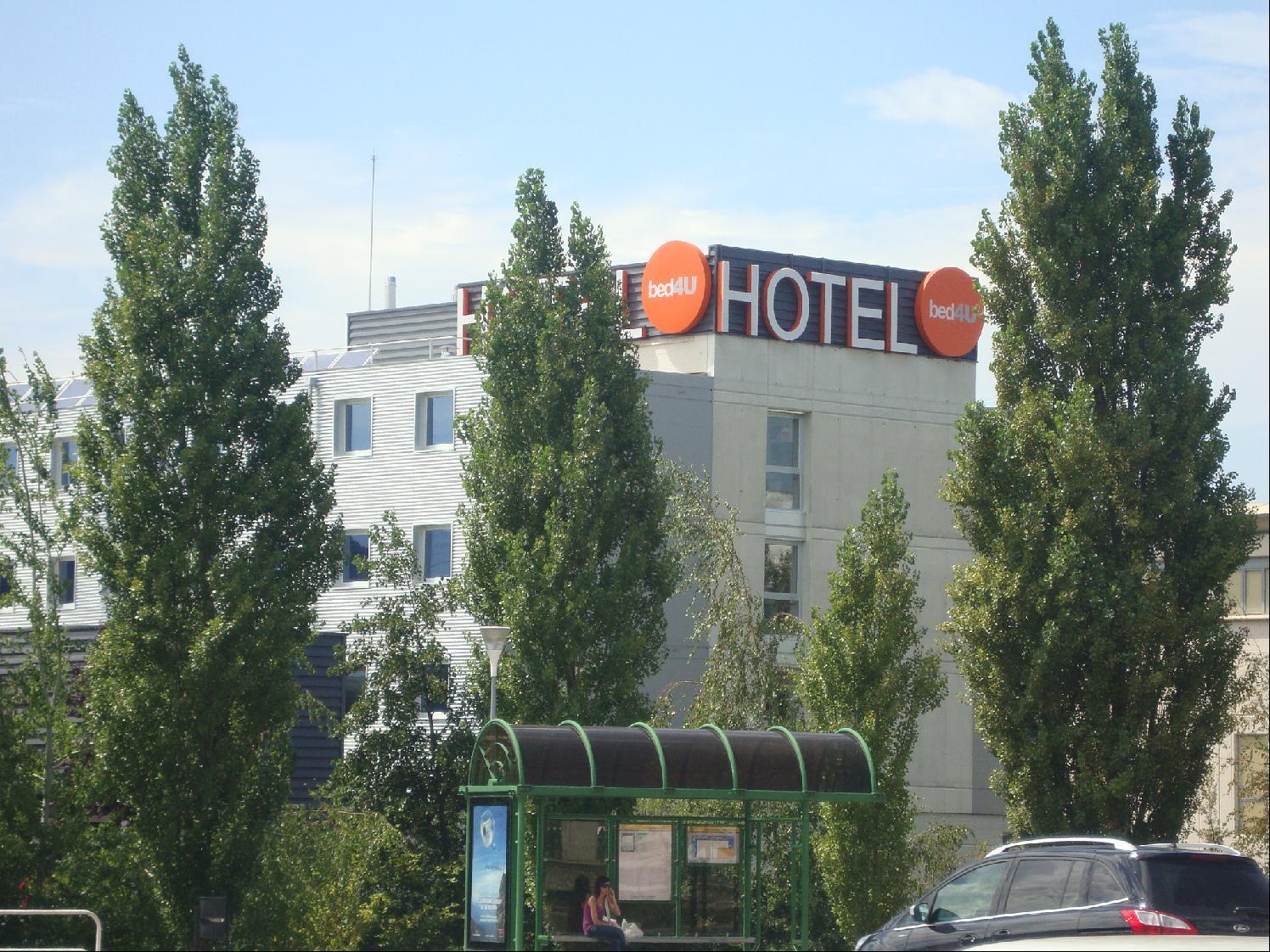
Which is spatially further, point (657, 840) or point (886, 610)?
point (886, 610)

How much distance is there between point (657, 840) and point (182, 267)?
38.6 ft

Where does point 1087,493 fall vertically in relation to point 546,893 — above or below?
above

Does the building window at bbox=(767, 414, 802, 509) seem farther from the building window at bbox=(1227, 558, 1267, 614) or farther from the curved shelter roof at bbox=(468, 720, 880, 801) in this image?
the curved shelter roof at bbox=(468, 720, 880, 801)

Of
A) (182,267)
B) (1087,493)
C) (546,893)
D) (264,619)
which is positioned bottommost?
(546,893)

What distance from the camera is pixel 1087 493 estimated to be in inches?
1115

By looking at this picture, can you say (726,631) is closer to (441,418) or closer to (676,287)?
(441,418)

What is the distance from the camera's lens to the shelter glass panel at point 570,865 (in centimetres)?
2223

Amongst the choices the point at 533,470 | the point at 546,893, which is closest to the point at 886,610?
the point at 533,470

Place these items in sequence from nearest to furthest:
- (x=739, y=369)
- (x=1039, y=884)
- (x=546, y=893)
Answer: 1. (x=1039, y=884)
2. (x=546, y=893)
3. (x=739, y=369)

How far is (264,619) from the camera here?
27156mm

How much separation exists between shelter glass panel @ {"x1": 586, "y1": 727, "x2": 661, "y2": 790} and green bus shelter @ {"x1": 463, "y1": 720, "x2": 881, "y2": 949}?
0.01m

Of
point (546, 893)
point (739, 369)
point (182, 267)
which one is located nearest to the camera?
point (546, 893)

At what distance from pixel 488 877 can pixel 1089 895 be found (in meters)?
7.01

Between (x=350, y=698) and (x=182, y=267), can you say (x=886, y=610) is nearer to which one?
(x=182, y=267)
